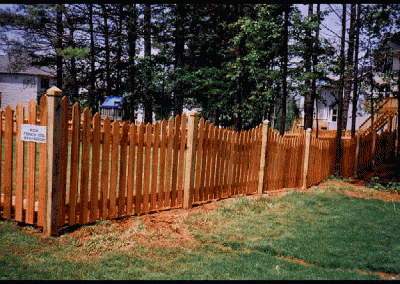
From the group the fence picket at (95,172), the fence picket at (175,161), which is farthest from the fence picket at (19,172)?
the fence picket at (175,161)

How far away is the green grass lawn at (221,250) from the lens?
3559mm

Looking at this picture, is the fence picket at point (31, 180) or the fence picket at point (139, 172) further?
the fence picket at point (139, 172)

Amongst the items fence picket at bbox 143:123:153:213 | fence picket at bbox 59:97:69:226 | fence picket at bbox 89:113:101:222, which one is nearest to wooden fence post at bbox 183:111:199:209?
fence picket at bbox 143:123:153:213

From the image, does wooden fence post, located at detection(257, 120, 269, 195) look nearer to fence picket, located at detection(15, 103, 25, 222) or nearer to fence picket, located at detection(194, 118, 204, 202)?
fence picket, located at detection(194, 118, 204, 202)

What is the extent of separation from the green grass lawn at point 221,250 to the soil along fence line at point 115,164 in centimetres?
36

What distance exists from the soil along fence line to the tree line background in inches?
321

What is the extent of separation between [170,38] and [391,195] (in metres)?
15.8

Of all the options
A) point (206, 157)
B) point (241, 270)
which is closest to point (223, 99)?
point (206, 157)

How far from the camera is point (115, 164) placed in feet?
16.9

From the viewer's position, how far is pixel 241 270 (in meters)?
3.71

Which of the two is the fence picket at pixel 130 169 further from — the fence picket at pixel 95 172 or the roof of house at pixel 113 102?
the roof of house at pixel 113 102

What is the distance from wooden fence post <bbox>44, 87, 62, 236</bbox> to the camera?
4.30 m

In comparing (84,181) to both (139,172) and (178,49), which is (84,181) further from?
(178,49)

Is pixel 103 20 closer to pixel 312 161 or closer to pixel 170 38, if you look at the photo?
pixel 170 38
